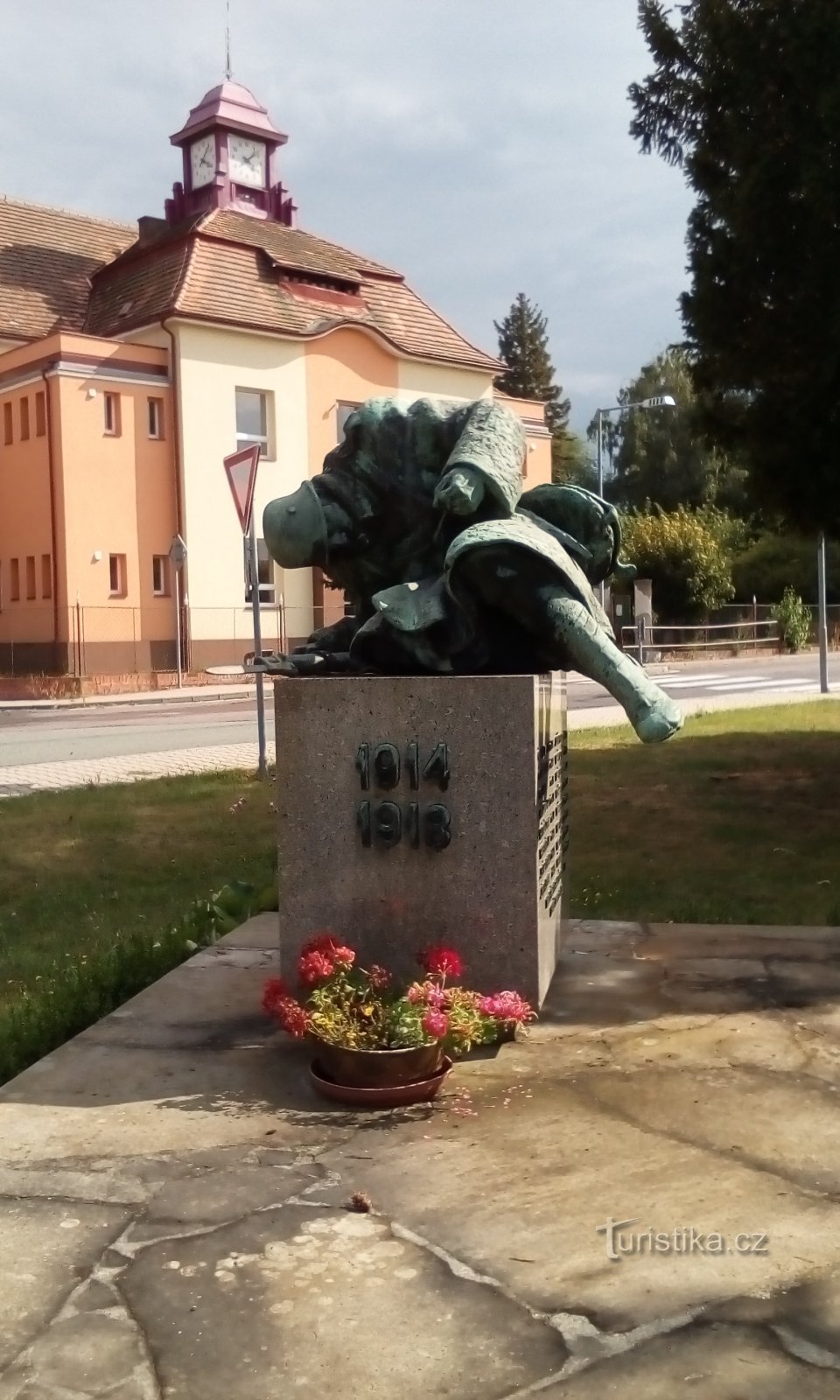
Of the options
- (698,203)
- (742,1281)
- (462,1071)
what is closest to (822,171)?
(698,203)

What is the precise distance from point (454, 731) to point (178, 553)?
25.6 m

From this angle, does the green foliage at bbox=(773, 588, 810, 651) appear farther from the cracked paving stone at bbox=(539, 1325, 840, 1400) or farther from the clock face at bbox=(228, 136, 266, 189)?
the cracked paving stone at bbox=(539, 1325, 840, 1400)

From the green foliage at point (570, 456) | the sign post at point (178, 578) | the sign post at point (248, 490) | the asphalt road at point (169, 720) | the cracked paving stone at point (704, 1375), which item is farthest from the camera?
the green foliage at point (570, 456)

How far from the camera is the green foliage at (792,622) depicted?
4297cm

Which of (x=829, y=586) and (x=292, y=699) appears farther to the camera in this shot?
(x=829, y=586)

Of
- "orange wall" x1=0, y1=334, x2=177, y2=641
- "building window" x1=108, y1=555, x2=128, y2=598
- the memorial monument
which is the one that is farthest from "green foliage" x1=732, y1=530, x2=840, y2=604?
the memorial monument

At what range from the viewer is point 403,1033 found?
3447 millimetres

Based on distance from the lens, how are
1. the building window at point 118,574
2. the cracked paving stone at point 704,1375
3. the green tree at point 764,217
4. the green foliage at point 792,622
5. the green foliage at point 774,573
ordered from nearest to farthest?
the cracked paving stone at point 704,1375 < the green tree at point 764,217 < the building window at point 118,574 < the green foliage at point 792,622 < the green foliage at point 774,573

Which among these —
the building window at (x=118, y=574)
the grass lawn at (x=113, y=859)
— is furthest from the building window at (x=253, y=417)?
the grass lawn at (x=113, y=859)

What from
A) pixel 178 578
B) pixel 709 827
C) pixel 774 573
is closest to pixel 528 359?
pixel 774 573

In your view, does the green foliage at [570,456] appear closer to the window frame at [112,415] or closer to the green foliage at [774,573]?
the green foliage at [774,573]

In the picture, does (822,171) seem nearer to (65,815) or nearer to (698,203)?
(698,203)

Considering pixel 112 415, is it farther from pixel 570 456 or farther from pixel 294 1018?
pixel 570 456

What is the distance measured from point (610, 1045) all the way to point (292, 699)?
1.44 metres
